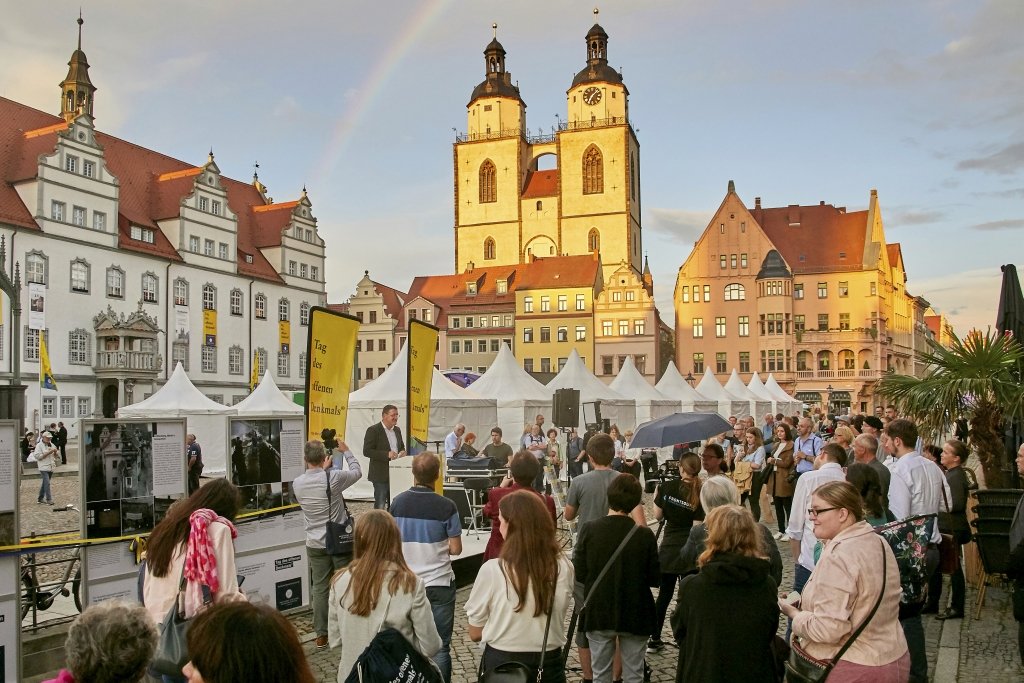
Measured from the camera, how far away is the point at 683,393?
1302 inches

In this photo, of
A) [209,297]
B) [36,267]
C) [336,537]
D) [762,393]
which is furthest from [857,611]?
[209,297]

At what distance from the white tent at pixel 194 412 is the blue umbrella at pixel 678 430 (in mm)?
16038

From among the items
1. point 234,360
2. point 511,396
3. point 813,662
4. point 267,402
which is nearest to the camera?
point 813,662

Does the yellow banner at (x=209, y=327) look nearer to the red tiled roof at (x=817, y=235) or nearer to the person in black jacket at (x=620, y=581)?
the red tiled roof at (x=817, y=235)

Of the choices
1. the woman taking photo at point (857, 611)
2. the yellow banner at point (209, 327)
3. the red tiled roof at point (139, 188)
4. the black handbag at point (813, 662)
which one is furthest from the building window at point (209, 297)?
the woman taking photo at point (857, 611)

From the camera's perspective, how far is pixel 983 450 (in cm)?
941

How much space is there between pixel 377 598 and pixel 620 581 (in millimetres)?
1601

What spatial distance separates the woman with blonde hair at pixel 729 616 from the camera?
397cm

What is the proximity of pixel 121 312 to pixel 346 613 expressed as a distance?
155ft

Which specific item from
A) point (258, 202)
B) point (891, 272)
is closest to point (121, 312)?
point (258, 202)

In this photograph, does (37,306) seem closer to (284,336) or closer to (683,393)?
(284,336)

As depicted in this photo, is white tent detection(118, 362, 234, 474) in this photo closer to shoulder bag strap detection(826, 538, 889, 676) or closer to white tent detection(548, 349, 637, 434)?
white tent detection(548, 349, 637, 434)

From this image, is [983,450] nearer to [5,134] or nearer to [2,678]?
[2,678]

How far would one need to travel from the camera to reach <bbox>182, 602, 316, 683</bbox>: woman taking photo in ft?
7.55
